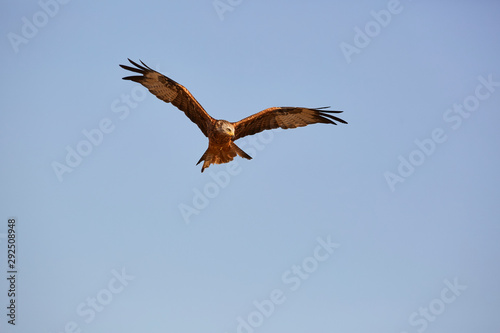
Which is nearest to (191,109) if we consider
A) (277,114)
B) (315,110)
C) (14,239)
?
(277,114)

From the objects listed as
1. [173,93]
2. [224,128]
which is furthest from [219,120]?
[173,93]

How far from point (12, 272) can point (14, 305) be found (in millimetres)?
758

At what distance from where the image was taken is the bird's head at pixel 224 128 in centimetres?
1138

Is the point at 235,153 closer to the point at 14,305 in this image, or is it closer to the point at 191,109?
the point at 191,109

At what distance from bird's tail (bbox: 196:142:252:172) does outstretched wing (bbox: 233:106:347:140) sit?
1.99 feet

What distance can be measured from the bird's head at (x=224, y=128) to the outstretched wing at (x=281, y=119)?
0.70 metres

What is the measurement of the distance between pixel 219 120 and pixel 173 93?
4.63 ft

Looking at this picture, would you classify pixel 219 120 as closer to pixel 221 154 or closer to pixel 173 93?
pixel 221 154

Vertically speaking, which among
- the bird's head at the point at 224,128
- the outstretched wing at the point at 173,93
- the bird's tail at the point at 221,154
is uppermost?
the outstretched wing at the point at 173,93

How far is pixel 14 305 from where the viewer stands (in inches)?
486

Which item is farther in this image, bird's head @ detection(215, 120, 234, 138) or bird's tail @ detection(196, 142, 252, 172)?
bird's tail @ detection(196, 142, 252, 172)

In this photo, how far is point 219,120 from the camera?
37.9 feet

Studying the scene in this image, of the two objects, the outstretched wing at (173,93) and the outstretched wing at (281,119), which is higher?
the outstretched wing at (173,93)

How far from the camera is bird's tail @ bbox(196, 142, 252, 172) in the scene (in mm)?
11715
